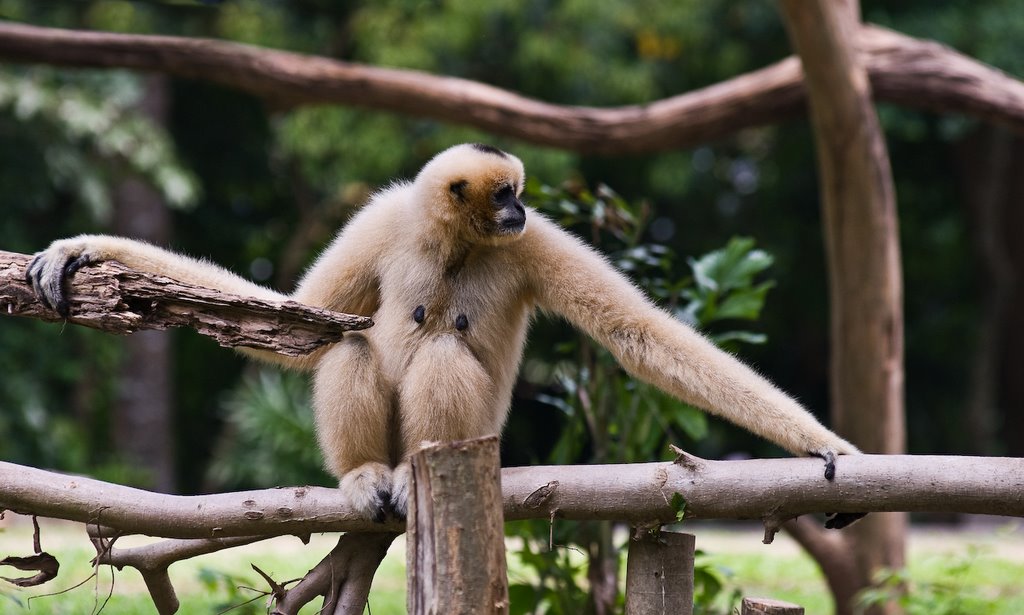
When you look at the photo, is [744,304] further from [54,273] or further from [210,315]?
[54,273]

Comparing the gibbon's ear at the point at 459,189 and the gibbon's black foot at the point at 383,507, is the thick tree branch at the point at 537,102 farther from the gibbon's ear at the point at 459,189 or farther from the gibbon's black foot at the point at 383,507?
the gibbon's black foot at the point at 383,507

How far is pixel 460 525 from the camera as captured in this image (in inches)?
118

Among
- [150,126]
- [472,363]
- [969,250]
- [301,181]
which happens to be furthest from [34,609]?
[969,250]

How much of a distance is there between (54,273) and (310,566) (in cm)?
435

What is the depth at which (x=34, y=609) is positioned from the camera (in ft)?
18.2

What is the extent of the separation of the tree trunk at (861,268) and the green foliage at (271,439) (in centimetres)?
568

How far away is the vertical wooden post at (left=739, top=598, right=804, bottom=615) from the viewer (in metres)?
3.55

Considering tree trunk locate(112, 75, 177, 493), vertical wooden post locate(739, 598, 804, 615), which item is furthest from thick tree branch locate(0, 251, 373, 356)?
tree trunk locate(112, 75, 177, 493)

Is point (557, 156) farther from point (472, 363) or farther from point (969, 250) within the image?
point (472, 363)

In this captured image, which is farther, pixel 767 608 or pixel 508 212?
pixel 508 212

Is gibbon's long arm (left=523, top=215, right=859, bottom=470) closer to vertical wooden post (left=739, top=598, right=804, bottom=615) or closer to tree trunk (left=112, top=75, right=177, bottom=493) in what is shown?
vertical wooden post (left=739, top=598, right=804, bottom=615)

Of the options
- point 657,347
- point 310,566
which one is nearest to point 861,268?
point 657,347

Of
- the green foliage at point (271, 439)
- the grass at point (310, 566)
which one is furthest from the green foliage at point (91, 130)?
the grass at point (310, 566)

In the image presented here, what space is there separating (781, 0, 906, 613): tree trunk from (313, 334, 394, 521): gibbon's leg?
12.2ft
